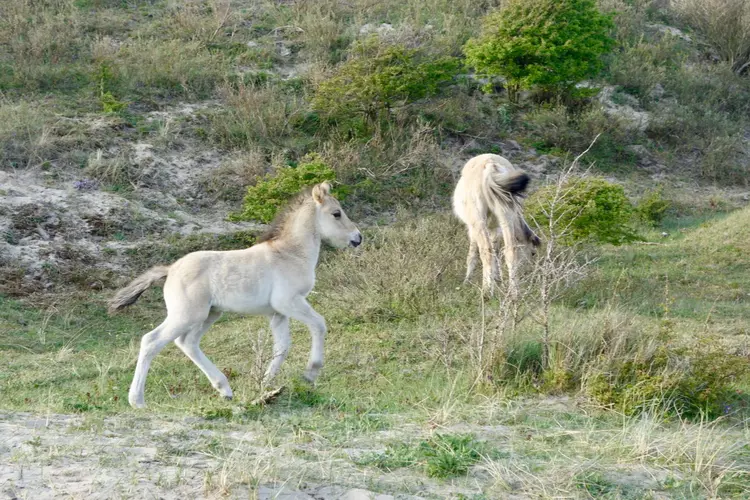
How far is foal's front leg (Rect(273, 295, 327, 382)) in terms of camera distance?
318 inches

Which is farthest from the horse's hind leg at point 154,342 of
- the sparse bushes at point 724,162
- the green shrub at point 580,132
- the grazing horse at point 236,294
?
the sparse bushes at point 724,162

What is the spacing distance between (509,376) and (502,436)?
160 centimetres

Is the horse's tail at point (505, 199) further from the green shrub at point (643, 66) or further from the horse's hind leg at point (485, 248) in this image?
the green shrub at point (643, 66)

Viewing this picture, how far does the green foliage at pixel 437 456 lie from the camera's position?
18.3 ft

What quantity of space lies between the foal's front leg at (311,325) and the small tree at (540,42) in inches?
454

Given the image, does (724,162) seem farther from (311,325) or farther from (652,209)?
(311,325)

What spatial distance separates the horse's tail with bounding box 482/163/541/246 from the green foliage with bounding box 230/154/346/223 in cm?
304

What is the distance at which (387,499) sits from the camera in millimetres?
5164

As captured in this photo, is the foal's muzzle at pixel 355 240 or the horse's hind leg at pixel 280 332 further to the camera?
the foal's muzzle at pixel 355 240

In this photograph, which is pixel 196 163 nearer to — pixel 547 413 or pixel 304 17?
pixel 304 17

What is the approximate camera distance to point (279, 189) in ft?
43.7

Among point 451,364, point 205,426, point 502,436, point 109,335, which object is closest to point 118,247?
point 109,335

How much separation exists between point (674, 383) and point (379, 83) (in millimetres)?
10568

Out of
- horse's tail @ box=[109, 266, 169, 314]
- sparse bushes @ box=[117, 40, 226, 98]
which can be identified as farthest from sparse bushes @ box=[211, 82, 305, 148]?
horse's tail @ box=[109, 266, 169, 314]
